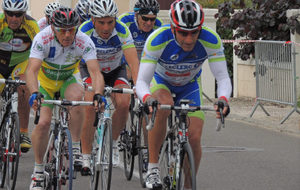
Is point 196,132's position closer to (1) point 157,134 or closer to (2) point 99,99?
(1) point 157,134

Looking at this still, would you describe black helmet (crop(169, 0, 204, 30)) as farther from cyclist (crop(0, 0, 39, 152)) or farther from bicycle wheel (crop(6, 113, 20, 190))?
cyclist (crop(0, 0, 39, 152))

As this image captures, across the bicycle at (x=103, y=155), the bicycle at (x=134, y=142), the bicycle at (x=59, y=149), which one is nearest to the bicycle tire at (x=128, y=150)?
the bicycle at (x=134, y=142)

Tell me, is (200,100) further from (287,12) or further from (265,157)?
(287,12)

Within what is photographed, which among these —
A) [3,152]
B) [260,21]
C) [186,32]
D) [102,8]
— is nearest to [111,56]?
[102,8]

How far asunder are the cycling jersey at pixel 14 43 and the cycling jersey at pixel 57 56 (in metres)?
1.34

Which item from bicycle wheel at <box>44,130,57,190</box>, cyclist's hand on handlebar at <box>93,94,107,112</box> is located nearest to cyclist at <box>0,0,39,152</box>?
bicycle wheel at <box>44,130,57,190</box>

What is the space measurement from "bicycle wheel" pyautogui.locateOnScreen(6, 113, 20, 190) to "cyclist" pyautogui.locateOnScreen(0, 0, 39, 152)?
1266 mm

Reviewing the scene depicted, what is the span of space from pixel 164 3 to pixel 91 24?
1830 cm

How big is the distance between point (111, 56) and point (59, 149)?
7.33 ft

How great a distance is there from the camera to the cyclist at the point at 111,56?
9.60 m

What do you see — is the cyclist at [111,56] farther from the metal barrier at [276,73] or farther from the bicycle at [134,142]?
the metal barrier at [276,73]

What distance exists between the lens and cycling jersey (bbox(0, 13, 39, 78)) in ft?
34.5

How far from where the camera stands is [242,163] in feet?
37.9

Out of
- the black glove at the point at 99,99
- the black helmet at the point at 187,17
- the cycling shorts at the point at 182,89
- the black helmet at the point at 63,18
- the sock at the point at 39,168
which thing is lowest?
the sock at the point at 39,168
